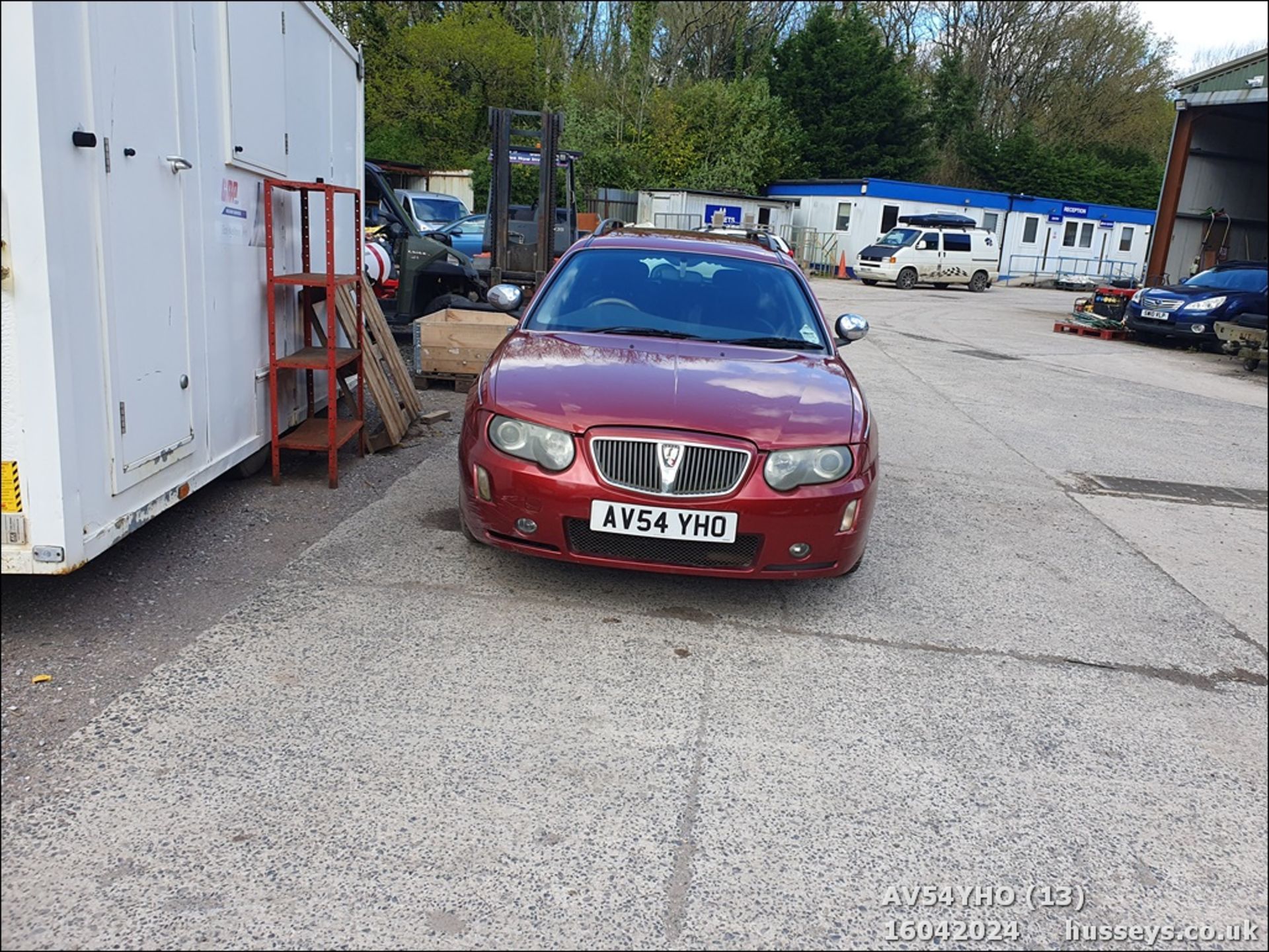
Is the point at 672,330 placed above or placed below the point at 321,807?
above

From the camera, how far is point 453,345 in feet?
29.8

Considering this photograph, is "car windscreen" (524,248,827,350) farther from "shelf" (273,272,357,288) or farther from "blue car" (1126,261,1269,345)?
"blue car" (1126,261,1269,345)

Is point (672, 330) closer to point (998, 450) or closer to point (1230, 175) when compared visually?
point (1230, 175)

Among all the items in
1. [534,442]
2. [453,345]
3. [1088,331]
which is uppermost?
[534,442]

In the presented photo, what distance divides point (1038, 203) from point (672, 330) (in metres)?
40.6

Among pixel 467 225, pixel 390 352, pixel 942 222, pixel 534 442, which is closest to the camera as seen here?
pixel 534 442

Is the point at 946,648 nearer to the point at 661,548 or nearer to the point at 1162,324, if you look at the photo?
the point at 661,548

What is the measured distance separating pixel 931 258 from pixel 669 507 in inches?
1207

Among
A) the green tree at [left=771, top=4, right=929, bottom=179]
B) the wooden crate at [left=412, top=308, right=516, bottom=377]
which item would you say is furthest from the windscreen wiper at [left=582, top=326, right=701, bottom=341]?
the green tree at [left=771, top=4, right=929, bottom=179]

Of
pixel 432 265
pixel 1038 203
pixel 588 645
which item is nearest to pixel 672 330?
pixel 588 645

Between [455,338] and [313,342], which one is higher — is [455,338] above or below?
below

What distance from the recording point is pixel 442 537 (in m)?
4.96

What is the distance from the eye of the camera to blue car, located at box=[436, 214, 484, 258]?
65.3ft

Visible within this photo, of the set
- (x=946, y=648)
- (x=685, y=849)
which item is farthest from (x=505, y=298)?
(x=685, y=849)
